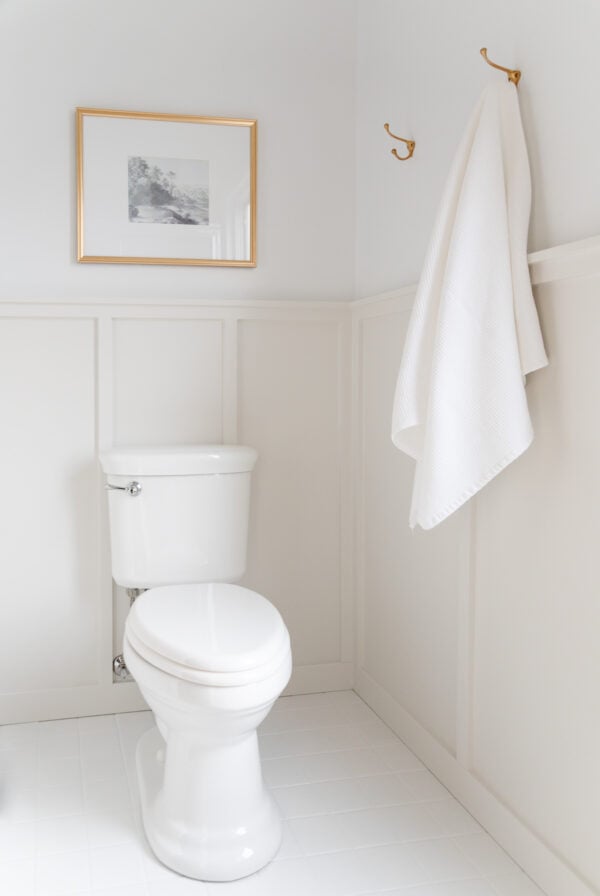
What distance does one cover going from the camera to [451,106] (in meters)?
2.03

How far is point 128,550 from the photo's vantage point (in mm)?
2297

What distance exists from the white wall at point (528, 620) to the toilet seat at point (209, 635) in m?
0.44

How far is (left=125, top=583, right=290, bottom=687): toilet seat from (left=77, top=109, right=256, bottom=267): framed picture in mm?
1002

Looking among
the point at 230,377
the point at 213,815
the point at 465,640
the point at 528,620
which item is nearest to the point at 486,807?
the point at 465,640

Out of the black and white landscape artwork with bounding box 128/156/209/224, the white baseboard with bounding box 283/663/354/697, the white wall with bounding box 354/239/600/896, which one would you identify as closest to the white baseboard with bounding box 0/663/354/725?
the white baseboard with bounding box 283/663/354/697

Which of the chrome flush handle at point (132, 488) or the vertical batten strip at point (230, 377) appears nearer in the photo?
the chrome flush handle at point (132, 488)

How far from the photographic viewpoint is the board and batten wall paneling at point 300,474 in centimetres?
260

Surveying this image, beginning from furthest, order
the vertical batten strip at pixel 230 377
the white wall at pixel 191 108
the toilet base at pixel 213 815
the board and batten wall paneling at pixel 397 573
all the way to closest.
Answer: the vertical batten strip at pixel 230 377 → the white wall at pixel 191 108 → the board and batten wall paneling at pixel 397 573 → the toilet base at pixel 213 815

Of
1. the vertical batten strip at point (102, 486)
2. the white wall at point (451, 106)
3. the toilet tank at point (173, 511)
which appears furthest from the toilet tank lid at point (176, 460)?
the white wall at point (451, 106)

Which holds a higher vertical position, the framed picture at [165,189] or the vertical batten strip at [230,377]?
the framed picture at [165,189]

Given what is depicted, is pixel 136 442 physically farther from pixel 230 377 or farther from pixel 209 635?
pixel 209 635

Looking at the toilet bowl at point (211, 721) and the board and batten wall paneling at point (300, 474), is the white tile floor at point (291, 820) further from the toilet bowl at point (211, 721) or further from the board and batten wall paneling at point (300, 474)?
the board and batten wall paneling at point (300, 474)

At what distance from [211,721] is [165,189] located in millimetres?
1486

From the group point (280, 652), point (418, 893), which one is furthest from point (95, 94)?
point (418, 893)
